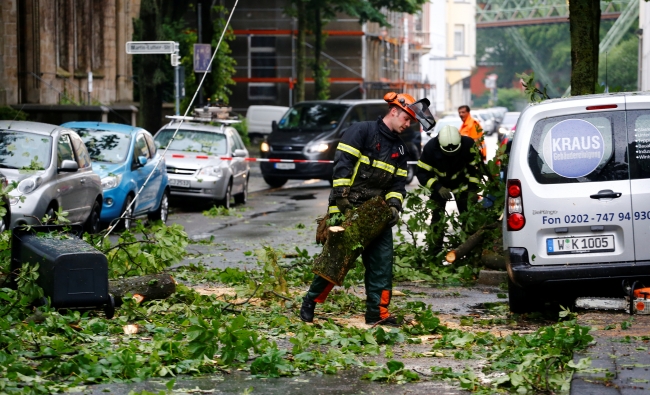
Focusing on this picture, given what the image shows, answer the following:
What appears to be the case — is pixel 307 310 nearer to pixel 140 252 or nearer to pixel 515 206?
pixel 515 206

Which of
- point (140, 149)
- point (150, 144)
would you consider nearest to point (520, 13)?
point (150, 144)

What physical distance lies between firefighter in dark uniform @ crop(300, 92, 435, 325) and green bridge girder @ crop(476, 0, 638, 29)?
293 ft

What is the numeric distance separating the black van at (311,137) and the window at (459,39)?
3017 inches

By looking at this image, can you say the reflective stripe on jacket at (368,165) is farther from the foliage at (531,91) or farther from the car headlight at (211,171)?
the car headlight at (211,171)

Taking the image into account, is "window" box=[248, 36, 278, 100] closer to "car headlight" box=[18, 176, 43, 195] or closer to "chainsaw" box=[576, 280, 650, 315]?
"car headlight" box=[18, 176, 43, 195]

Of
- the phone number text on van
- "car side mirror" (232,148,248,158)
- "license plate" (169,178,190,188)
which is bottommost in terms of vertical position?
"license plate" (169,178,190,188)

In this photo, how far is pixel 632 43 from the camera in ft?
229

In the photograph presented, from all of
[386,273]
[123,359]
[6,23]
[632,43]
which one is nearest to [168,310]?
[386,273]

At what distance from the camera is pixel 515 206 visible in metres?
9.16

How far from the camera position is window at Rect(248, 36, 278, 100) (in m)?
59.5

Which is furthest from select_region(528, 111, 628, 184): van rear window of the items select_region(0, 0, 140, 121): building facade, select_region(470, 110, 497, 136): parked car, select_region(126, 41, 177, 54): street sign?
select_region(470, 110, 497, 136): parked car

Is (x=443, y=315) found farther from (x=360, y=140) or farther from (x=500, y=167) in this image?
(x=500, y=167)

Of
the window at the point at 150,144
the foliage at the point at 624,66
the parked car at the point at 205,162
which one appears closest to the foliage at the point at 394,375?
the window at the point at 150,144

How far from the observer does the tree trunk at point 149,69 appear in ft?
82.3
